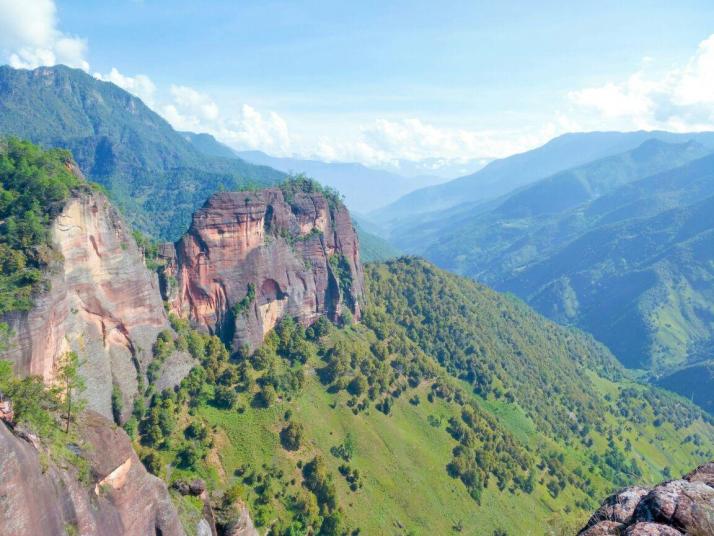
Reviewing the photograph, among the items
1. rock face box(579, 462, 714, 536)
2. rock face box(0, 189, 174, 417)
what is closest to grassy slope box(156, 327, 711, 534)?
rock face box(0, 189, 174, 417)

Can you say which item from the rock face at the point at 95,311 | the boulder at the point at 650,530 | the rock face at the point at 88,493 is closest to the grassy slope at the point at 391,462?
the rock face at the point at 95,311

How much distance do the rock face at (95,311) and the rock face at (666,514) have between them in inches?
2007

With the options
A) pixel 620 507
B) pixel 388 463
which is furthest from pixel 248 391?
pixel 620 507

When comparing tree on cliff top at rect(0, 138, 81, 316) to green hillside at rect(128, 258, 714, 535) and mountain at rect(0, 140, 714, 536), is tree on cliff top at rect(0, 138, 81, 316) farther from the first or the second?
green hillside at rect(128, 258, 714, 535)

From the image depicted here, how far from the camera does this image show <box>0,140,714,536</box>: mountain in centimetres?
4025

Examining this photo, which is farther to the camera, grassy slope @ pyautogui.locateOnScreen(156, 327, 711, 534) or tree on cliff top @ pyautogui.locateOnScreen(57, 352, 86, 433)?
grassy slope @ pyautogui.locateOnScreen(156, 327, 711, 534)

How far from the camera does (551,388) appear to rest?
158 meters

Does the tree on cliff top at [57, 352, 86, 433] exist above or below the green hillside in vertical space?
above

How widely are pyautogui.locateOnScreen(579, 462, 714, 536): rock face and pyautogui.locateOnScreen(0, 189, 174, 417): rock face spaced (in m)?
51.0

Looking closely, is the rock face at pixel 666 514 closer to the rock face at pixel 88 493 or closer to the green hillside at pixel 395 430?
the green hillside at pixel 395 430

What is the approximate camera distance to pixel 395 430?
95.0m

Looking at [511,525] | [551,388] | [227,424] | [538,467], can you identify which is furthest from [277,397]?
[551,388]

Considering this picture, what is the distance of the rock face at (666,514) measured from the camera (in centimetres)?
2239

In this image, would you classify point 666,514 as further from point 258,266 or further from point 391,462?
point 258,266
